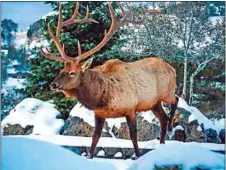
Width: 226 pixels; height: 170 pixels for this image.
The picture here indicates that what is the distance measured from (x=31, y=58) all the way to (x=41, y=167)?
0.56 m

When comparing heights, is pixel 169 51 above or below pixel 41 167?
above

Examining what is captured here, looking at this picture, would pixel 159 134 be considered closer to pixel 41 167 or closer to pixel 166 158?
pixel 166 158

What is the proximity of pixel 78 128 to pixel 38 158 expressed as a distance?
0.25 metres

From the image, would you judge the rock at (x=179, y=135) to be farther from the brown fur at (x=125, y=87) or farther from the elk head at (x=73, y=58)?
the elk head at (x=73, y=58)

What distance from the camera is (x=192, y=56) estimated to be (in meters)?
3.28

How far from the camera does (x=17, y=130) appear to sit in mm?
3285

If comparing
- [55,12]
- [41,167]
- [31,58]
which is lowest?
[41,167]

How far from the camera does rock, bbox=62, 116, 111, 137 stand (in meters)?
3.26

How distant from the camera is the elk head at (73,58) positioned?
125 inches

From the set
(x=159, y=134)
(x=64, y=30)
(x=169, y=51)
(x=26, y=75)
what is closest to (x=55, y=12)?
(x=64, y=30)

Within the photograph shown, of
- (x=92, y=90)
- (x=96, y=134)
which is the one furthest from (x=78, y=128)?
(x=92, y=90)

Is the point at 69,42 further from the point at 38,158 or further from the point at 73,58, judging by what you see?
the point at 38,158

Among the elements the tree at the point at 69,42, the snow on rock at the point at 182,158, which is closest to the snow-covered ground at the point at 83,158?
the snow on rock at the point at 182,158

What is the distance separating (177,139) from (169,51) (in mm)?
452
